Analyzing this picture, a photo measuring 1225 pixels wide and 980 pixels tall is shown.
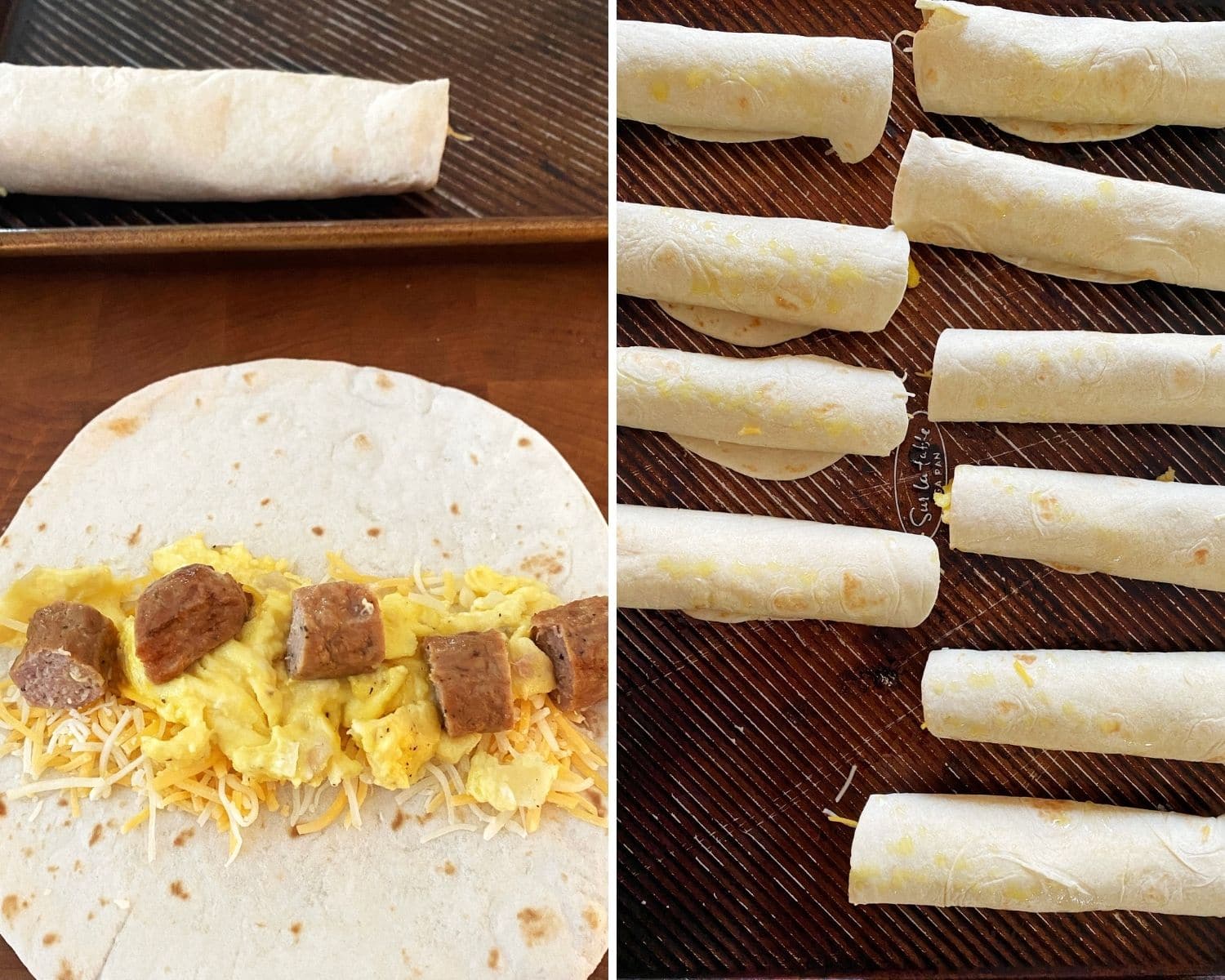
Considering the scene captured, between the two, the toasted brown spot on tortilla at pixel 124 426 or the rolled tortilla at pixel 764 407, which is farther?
the toasted brown spot on tortilla at pixel 124 426

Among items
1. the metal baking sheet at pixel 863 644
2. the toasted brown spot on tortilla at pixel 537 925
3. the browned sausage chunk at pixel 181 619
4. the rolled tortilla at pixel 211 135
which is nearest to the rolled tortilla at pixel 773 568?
the metal baking sheet at pixel 863 644

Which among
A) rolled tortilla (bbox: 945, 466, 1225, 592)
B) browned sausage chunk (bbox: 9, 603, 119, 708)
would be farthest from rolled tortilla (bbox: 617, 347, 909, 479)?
browned sausage chunk (bbox: 9, 603, 119, 708)

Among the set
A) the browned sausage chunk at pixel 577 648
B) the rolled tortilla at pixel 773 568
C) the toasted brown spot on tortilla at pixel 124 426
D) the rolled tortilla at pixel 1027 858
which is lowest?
the rolled tortilla at pixel 1027 858

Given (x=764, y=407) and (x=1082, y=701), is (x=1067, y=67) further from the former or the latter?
(x=1082, y=701)

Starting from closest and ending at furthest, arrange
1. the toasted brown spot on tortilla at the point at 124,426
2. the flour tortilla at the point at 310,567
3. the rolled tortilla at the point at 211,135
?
the flour tortilla at the point at 310,567
the toasted brown spot on tortilla at the point at 124,426
the rolled tortilla at the point at 211,135

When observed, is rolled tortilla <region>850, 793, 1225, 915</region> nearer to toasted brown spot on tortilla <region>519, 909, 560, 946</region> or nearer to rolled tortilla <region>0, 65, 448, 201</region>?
toasted brown spot on tortilla <region>519, 909, 560, 946</region>

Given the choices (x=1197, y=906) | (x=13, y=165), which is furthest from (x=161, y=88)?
(x=1197, y=906)

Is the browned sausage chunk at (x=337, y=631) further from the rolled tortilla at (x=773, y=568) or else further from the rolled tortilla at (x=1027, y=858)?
the rolled tortilla at (x=1027, y=858)
